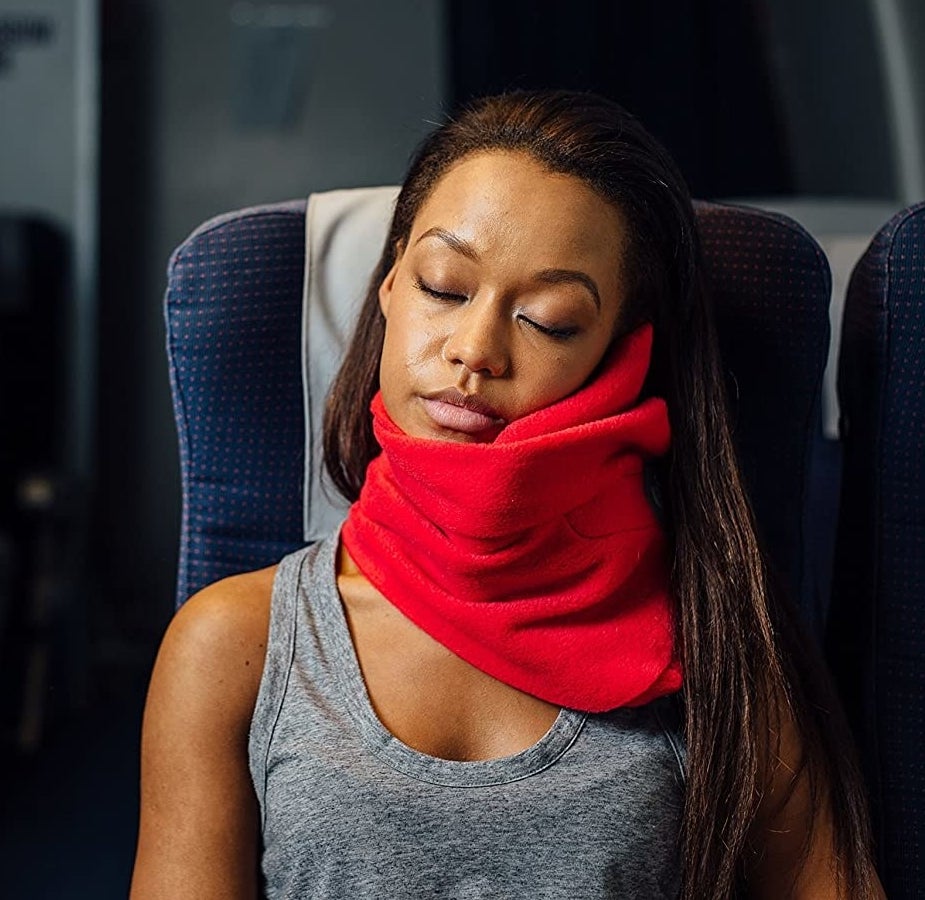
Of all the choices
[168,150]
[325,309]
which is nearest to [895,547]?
[325,309]

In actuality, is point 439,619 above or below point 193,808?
above

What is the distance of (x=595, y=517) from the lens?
1204 mm

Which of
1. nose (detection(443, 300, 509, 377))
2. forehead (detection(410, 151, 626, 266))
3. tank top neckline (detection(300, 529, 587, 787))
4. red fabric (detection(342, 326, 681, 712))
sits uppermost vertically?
forehead (detection(410, 151, 626, 266))

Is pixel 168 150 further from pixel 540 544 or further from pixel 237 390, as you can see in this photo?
pixel 540 544

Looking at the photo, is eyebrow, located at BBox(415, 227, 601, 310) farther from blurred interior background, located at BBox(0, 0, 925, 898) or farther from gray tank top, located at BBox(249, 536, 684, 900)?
blurred interior background, located at BBox(0, 0, 925, 898)

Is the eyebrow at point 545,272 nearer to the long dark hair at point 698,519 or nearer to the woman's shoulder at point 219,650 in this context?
the long dark hair at point 698,519

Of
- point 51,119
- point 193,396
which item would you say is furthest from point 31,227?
point 193,396

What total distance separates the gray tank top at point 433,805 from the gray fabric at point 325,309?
255 mm

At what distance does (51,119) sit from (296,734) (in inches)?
125

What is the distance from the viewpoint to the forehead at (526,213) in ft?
3.72

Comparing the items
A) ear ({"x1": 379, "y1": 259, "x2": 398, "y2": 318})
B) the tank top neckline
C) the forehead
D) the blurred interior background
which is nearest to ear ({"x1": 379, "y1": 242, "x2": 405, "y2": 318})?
ear ({"x1": 379, "y1": 259, "x2": 398, "y2": 318})

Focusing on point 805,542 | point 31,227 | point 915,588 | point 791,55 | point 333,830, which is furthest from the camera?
point 791,55

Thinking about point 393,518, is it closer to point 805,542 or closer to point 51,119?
point 805,542

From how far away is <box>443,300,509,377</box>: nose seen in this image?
44.0 inches
